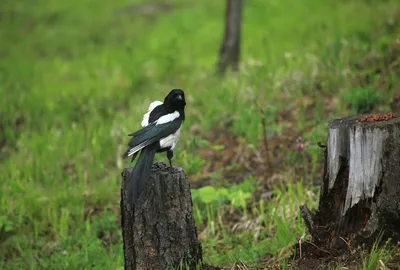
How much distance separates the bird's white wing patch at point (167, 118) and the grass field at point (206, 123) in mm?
1173

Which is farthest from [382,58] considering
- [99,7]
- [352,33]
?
[99,7]

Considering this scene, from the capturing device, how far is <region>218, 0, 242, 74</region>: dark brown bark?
9648 millimetres

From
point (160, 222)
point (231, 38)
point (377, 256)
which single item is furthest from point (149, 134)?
point (231, 38)

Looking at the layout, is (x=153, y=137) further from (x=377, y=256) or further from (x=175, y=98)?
(x=377, y=256)

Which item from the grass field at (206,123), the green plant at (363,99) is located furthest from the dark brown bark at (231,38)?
the green plant at (363,99)

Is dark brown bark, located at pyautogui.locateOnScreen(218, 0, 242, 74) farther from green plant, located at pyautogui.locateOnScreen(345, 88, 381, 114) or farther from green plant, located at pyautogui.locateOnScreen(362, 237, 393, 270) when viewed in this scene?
green plant, located at pyautogui.locateOnScreen(362, 237, 393, 270)

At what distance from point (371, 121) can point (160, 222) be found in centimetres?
154

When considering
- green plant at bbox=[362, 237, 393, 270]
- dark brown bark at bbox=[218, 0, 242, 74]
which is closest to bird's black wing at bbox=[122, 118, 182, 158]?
green plant at bbox=[362, 237, 393, 270]

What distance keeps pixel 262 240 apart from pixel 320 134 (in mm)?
1561

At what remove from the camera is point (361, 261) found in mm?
3768

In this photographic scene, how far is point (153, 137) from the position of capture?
394 cm

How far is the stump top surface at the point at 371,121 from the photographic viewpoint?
3834mm

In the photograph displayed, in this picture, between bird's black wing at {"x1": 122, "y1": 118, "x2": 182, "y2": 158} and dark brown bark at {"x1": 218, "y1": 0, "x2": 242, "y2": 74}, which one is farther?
dark brown bark at {"x1": 218, "y1": 0, "x2": 242, "y2": 74}

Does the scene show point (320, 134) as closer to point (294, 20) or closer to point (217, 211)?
point (217, 211)
